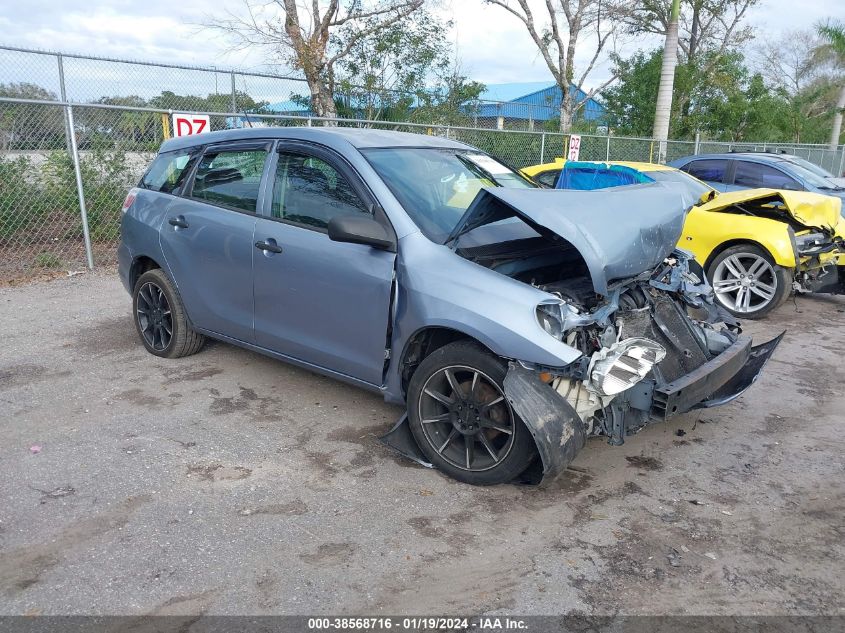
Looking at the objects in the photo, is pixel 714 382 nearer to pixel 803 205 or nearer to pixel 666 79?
pixel 803 205

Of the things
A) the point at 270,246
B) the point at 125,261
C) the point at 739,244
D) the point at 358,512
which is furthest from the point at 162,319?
the point at 739,244

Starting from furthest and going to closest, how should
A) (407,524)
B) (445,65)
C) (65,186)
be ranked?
(445,65) < (65,186) < (407,524)

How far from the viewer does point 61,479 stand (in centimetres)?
367

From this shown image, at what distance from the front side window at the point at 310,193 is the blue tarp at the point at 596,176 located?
4.74 metres

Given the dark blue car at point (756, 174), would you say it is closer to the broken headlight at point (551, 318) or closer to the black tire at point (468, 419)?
the broken headlight at point (551, 318)

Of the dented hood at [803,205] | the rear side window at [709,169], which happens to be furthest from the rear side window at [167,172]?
the rear side window at [709,169]

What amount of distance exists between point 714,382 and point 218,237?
3338 millimetres

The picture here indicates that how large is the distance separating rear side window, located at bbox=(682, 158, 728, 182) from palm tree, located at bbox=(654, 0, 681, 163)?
5641 millimetres

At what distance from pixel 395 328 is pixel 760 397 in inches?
119

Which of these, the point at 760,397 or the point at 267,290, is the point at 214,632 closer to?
the point at 267,290

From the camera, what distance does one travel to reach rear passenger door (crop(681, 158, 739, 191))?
11.6 meters

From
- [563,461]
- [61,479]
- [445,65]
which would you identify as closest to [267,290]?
[61,479]

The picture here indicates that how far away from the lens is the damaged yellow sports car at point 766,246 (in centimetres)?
720

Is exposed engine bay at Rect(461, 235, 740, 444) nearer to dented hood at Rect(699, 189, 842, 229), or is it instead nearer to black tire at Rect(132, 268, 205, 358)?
black tire at Rect(132, 268, 205, 358)
